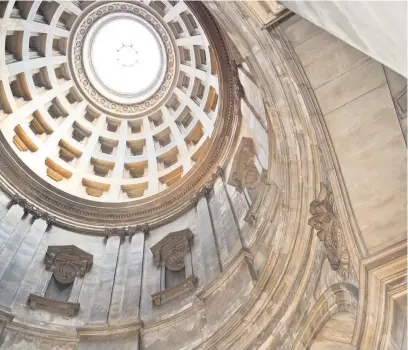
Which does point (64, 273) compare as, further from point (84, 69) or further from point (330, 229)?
point (84, 69)

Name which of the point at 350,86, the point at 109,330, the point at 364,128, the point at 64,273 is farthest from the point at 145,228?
the point at 364,128

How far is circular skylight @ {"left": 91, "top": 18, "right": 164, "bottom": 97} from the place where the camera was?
102 ft

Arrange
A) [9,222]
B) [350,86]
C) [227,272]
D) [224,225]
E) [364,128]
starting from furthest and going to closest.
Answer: [9,222] → [224,225] → [227,272] → [350,86] → [364,128]

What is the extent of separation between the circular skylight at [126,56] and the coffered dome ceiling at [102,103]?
5.7 inches

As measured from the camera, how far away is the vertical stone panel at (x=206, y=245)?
15900 millimetres

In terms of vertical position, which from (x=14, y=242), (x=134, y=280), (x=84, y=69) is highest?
(x=84, y=69)

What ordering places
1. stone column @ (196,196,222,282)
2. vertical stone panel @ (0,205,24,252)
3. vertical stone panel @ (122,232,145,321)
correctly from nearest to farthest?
stone column @ (196,196,222,282), vertical stone panel @ (122,232,145,321), vertical stone panel @ (0,205,24,252)

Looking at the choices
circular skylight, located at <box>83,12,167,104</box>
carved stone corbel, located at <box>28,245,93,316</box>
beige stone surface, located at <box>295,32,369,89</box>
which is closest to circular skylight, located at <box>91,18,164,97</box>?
circular skylight, located at <box>83,12,167,104</box>

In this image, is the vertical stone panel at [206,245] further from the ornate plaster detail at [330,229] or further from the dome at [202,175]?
the ornate plaster detail at [330,229]

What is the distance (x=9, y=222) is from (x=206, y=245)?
858 centimetres

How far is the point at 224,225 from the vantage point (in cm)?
1725

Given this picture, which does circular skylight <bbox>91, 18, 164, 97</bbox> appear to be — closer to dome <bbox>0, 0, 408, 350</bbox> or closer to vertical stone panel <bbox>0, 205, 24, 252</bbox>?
dome <bbox>0, 0, 408, 350</bbox>

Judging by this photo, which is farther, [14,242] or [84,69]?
[84,69]

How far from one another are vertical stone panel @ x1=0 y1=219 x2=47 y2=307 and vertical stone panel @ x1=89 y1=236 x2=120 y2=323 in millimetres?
2515
